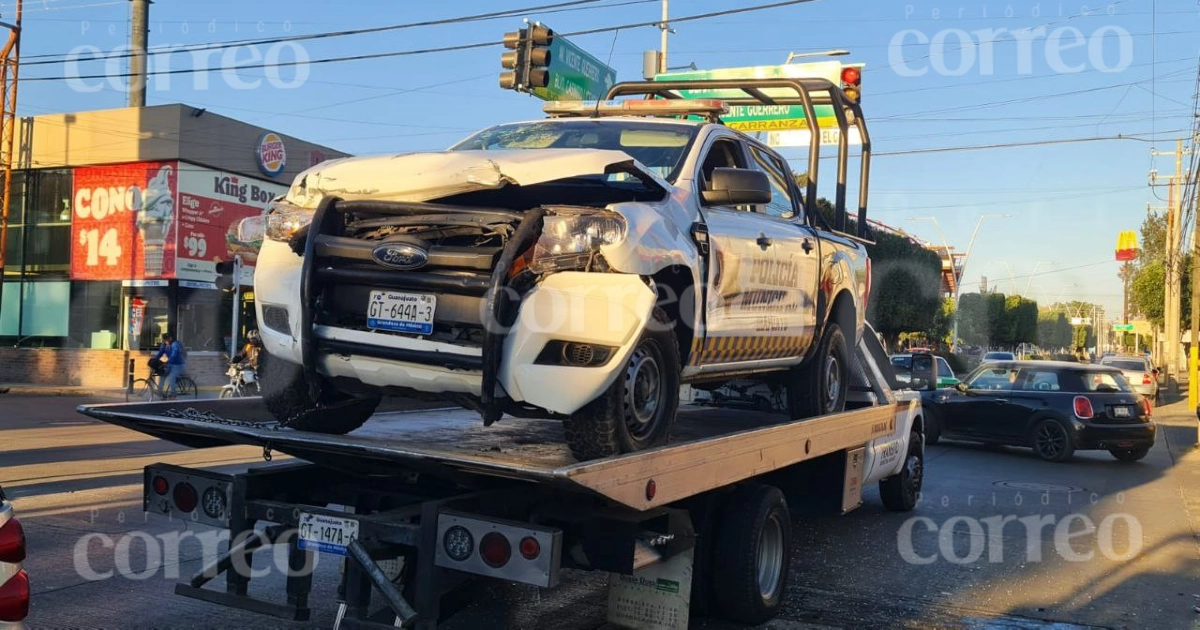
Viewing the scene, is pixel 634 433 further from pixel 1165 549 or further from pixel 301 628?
pixel 1165 549

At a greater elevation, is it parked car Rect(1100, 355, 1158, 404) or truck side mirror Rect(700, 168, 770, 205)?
truck side mirror Rect(700, 168, 770, 205)

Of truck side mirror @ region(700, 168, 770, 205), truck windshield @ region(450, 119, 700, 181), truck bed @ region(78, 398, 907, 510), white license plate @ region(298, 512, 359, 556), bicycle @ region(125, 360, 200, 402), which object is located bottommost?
bicycle @ region(125, 360, 200, 402)

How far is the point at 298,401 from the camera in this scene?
4797mm

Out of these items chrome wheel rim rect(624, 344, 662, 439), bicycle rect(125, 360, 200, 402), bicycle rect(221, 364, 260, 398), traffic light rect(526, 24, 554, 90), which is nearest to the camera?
chrome wheel rim rect(624, 344, 662, 439)

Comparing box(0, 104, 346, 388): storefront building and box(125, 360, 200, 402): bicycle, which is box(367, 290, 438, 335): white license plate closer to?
box(125, 360, 200, 402): bicycle

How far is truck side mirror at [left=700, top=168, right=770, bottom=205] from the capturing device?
5.32 m

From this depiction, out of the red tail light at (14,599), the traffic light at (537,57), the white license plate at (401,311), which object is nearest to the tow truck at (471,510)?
the white license plate at (401,311)

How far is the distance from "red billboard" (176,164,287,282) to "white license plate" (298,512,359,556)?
2324 cm

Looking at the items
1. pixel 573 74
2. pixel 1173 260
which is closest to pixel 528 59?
pixel 573 74

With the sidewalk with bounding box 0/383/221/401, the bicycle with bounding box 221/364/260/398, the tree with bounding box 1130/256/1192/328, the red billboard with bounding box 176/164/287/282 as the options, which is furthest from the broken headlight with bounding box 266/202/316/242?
the tree with bounding box 1130/256/1192/328

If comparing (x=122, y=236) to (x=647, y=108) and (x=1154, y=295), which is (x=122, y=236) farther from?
(x=1154, y=295)

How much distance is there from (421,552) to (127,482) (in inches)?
269

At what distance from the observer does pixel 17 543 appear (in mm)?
3121

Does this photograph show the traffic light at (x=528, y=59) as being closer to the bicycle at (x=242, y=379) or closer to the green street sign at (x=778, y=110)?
the green street sign at (x=778, y=110)
